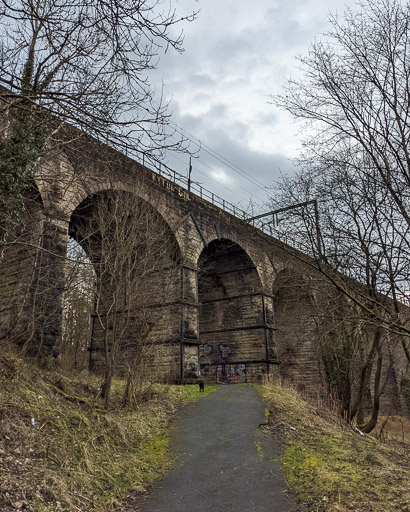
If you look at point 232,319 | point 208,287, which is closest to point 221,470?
point 232,319

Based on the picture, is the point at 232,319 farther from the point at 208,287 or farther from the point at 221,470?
the point at 221,470

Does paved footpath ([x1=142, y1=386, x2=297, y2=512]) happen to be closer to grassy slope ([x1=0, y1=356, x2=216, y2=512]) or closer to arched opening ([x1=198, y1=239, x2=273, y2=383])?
grassy slope ([x1=0, y1=356, x2=216, y2=512])

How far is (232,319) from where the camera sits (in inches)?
804

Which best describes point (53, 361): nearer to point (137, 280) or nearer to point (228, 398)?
point (137, 280)

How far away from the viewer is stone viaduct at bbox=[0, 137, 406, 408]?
38.7ft

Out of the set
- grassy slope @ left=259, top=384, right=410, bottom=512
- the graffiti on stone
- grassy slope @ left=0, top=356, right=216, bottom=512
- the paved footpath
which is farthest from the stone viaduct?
grassy slope @ left=259, top=384, right=410, bottom=512

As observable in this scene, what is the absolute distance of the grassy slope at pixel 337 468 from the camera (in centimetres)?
449

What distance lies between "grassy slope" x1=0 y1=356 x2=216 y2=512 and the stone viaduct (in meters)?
2.91

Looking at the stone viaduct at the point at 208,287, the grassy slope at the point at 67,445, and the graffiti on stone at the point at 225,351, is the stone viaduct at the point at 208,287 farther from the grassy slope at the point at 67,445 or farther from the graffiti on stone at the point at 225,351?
the grassy slope at the point at 67,445

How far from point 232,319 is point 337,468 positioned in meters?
14.9

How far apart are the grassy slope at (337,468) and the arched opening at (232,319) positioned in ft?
35.4

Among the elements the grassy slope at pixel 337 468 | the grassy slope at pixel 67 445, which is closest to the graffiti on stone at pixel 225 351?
the grassy slope at pixel 67 445

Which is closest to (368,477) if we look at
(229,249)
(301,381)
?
(229,249)

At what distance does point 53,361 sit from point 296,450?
19.8 ft
